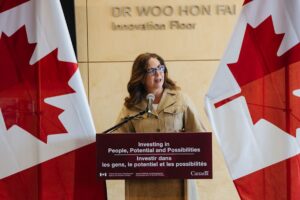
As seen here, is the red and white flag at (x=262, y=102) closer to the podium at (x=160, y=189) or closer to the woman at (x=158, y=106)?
the woman at (x=158, y=106)

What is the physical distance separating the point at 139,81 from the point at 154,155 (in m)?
0.61

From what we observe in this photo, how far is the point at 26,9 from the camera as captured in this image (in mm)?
3752

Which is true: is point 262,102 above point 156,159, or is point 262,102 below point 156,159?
above

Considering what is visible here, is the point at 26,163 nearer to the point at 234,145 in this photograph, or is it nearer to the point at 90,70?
the point at 234,145

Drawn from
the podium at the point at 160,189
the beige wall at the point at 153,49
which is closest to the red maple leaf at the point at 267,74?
the podium at the point at 160,189

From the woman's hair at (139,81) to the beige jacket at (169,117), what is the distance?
1.5 inches

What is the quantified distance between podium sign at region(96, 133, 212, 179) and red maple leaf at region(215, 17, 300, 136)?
440 millimetres

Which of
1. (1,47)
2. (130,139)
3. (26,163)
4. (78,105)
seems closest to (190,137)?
(130,139)

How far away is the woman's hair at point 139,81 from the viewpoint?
12.1 ft

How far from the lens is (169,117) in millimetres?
3744

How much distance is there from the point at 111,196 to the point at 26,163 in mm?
2786

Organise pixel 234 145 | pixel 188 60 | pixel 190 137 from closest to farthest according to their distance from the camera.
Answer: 1. pixel 190 137
2. pixel 234 145
3. pixel 188 60

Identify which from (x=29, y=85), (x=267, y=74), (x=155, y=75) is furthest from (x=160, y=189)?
(x=29, y=85)

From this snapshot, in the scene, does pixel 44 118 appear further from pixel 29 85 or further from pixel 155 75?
pixel 155 75
